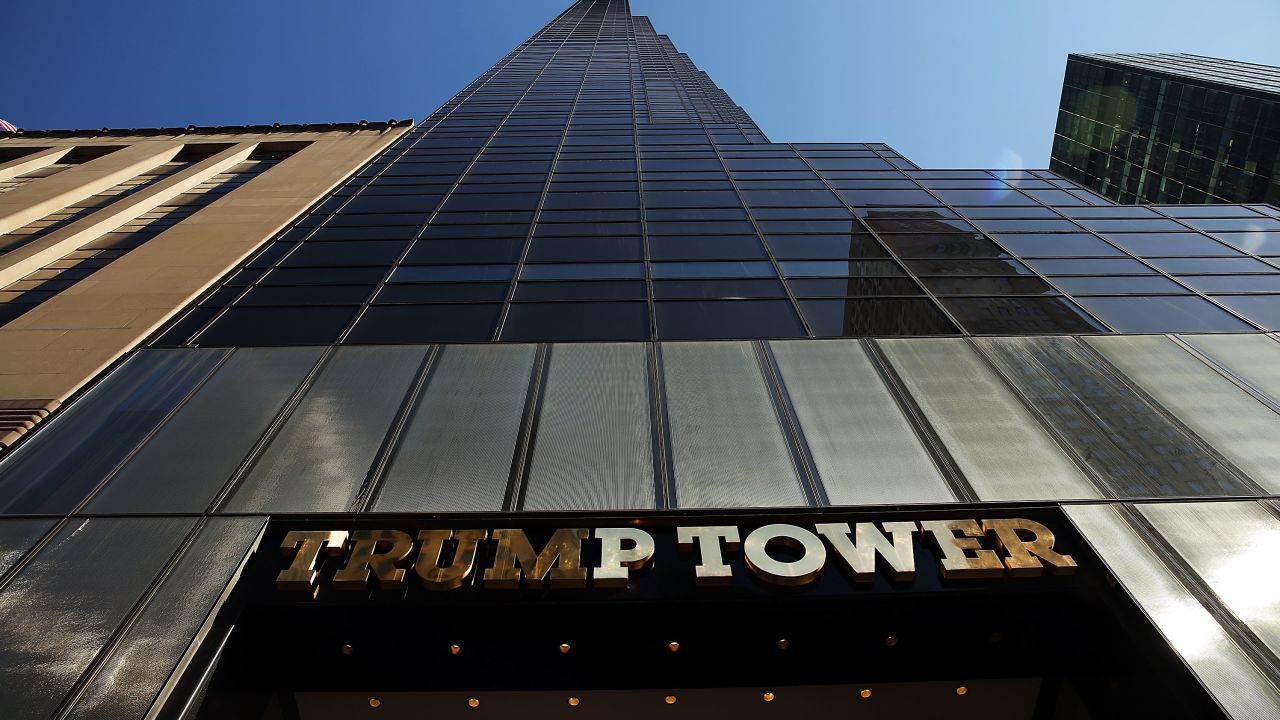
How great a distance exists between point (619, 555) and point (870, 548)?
3144mm

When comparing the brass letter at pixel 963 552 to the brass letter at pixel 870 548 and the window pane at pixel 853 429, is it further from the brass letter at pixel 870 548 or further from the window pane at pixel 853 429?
the window pane at pixel 853 429

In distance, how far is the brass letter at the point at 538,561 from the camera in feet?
26.3

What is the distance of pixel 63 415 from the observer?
11.3 m

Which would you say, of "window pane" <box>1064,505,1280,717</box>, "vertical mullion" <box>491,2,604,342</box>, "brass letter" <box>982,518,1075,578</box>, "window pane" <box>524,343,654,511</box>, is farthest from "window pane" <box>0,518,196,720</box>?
"window pane" <box>1064,505,1280,717</box>

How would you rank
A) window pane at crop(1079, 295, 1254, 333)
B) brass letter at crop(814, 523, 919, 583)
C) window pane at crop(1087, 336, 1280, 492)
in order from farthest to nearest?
window pane at crop(1079, 295, 1254, 333) < window pane at crop(1087, 336, 1280, 492) < brass letter at crop(814, 523, 919, 583)

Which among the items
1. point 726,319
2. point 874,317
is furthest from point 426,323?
point 874,317

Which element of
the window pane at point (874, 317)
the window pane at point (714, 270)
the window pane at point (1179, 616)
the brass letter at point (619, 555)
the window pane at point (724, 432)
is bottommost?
the window pane at point (1179, 616)

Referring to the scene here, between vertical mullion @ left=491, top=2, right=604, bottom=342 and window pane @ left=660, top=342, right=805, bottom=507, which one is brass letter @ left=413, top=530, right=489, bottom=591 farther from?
vertical mullion @ left=491, top=2, right=604, bottom=342

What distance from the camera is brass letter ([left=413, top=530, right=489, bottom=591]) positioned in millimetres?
7981

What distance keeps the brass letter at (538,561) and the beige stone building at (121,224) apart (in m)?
8.52

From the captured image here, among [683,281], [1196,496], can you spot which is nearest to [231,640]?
[683,281]

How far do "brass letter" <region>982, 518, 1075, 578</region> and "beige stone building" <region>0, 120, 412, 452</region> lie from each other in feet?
47.8

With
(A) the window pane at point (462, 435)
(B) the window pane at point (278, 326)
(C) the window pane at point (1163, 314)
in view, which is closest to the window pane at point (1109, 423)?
(C) the window pane at point (1163, 314)

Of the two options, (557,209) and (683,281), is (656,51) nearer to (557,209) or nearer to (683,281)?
(557,209)
